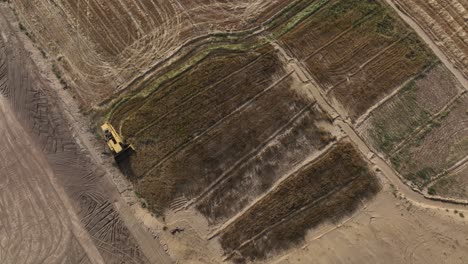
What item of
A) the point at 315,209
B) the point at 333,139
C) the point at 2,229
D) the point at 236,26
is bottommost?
the point at 315,209

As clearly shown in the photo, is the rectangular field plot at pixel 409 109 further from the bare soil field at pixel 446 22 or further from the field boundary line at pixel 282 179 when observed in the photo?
the field boundary line at pixel 282 179

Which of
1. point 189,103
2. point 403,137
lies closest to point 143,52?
point 189,103

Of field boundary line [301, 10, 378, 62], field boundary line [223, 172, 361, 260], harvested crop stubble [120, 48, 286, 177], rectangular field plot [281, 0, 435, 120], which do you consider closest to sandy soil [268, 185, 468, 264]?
field boundary line [223, 172, 361, 260]

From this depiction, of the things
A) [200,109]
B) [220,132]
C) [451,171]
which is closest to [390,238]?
[451,171]

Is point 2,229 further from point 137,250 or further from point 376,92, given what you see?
point 376,92

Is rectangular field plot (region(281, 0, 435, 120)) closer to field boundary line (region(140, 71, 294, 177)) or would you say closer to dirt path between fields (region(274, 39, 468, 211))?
dirt path between fields (region(274, 39, 468, 211))

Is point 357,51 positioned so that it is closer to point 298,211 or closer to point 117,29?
point 298,211
